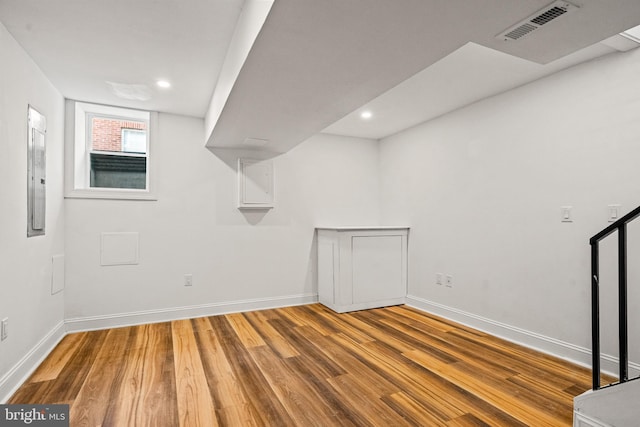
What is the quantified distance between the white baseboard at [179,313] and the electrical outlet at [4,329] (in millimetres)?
1372

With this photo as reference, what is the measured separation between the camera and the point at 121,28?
7.06 feet

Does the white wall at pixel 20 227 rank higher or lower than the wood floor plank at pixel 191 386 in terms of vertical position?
higher

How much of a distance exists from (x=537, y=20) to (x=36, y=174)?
345 centimetres

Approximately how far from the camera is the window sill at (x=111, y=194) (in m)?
3.44

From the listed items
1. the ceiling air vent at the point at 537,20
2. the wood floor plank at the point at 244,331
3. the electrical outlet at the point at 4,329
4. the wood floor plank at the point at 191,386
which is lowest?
the wood floor plank at the point at 244,331

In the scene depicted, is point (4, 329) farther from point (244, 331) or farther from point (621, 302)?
point (621, 302)

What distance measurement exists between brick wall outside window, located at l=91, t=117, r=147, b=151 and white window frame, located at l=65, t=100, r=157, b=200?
11 centimetres

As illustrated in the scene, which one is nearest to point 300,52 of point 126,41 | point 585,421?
point 126,41

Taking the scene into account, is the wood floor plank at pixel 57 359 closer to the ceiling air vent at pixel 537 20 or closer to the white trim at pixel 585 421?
the white trim at pixel 585 421

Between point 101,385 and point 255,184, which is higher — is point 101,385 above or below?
below

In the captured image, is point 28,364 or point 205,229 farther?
point 205,229

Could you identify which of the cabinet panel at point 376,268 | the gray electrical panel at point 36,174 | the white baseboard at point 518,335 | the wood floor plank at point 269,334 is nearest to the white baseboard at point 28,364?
the gray electrical panel at point 36,174

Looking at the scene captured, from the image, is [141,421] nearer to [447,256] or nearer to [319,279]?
[319,279]

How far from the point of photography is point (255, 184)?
413cm
